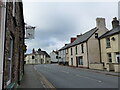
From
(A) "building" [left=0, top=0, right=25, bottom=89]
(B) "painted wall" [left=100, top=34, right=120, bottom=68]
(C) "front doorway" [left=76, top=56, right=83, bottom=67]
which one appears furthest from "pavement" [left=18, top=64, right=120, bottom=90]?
(C) "front doorway" [left=76, top=56, right=83, bottom=67]

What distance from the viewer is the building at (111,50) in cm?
2222

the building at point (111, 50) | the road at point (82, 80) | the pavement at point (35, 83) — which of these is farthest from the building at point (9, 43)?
the building at point (111, 50)

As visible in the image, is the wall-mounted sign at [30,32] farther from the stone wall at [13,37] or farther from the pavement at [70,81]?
the stone wall at [13,37]

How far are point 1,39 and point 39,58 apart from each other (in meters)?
83.0

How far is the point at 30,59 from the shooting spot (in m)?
84.7

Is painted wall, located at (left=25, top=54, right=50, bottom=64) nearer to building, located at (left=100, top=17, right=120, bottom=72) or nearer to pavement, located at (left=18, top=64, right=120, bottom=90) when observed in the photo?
building, located at (left=100, top=17, right=120, bottom=72)

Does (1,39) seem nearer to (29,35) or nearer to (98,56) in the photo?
(29,35)

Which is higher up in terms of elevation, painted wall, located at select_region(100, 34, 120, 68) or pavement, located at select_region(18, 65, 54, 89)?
painted wall, located at select_region(100, 34, 120, 68)

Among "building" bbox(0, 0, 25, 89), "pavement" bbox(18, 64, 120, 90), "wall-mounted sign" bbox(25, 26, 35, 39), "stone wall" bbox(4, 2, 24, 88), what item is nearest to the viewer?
"building" bbox(0, 0, 25, 89)

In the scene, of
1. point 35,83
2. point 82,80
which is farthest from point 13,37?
point 82,80

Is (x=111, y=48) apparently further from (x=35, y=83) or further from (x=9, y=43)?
(x=9, y=43)

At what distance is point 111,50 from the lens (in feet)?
78.8

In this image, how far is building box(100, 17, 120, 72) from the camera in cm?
2222

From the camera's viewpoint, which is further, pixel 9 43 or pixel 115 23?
pixel 115 23
